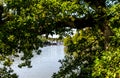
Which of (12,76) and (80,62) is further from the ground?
(80,62)

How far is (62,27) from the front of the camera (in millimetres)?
16984

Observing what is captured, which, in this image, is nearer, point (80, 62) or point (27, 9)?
point (27, 9)

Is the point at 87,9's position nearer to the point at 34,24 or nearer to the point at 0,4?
the point at 34,24

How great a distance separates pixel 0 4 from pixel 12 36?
3537 millimetres

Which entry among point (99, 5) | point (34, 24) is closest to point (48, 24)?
point (34, 24)

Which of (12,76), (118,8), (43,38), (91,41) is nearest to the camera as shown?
(118,8)

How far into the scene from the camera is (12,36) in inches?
587

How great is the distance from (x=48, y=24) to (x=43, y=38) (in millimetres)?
1996

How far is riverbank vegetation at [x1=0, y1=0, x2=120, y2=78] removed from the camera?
1352cm

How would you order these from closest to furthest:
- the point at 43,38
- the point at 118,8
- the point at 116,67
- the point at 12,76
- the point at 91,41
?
the point at 116,67 → the point at 118,8 → the point at 12,76 → the point at 43,38 → the point at 91,41

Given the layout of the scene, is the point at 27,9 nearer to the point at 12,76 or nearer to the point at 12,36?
the point at 12,36

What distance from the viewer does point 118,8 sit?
13.7m

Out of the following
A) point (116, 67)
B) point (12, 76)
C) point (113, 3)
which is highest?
point (113, 3)

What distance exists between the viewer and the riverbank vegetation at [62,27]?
13516mm
